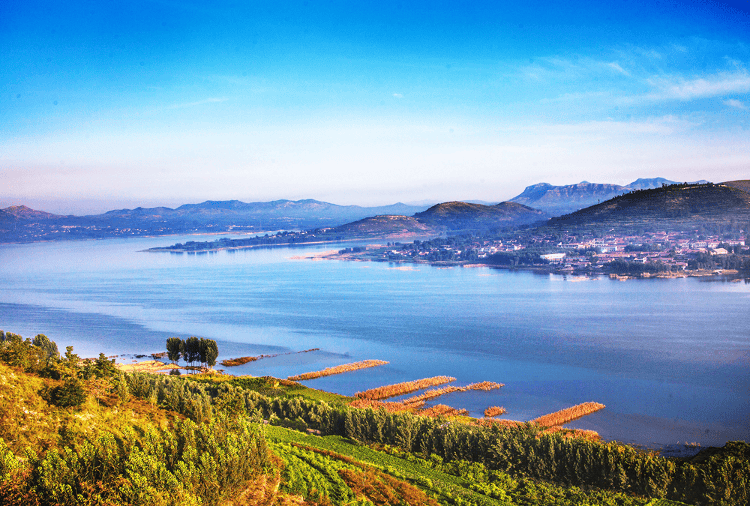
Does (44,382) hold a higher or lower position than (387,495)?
higher

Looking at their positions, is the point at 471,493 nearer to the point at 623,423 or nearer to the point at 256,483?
the point at 256,483

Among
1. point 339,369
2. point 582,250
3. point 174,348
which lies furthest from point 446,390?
point 582,250

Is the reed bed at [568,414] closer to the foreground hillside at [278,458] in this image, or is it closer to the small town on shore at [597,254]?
the foreground hillside at [278,458]

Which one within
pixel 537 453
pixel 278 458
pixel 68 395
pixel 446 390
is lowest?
pixel 446 390

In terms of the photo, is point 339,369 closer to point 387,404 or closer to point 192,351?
point 387,404

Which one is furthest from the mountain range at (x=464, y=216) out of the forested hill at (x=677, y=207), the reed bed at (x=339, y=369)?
the reed bed at (x=339, y=369)

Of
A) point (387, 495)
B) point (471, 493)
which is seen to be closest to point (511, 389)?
point (471, 493)
